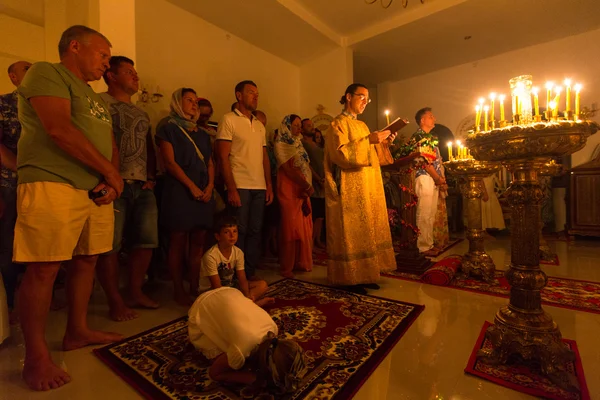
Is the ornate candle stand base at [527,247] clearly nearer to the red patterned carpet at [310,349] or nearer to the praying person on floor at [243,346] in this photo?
the red patterned carpet at [310,349]

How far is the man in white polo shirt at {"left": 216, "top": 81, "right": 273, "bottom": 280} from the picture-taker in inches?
108

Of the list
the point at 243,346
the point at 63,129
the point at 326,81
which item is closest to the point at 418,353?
the point at 243,346

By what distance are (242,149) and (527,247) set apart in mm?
2258

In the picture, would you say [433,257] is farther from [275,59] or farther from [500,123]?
[275,59]

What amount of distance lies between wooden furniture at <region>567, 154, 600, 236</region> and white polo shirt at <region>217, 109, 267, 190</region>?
507 cm

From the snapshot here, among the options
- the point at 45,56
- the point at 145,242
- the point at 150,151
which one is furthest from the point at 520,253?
the point at 45,56

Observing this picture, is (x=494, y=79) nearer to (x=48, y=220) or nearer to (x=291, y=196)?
(x=291, y=196)

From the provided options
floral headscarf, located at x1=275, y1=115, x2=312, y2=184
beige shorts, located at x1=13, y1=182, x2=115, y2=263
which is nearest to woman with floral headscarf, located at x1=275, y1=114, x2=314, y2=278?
floral headscarf, located at x1=275, y1=115, x2=312, y2=184

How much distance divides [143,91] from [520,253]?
13.2ft

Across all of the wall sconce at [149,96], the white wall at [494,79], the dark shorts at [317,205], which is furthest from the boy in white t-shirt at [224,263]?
the white wall at [494,79]

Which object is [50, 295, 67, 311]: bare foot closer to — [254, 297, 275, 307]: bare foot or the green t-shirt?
the green t-shirt

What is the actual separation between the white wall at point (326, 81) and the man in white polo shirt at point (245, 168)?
3014mm

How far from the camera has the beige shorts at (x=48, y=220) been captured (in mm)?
1367

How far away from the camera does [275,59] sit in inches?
224
